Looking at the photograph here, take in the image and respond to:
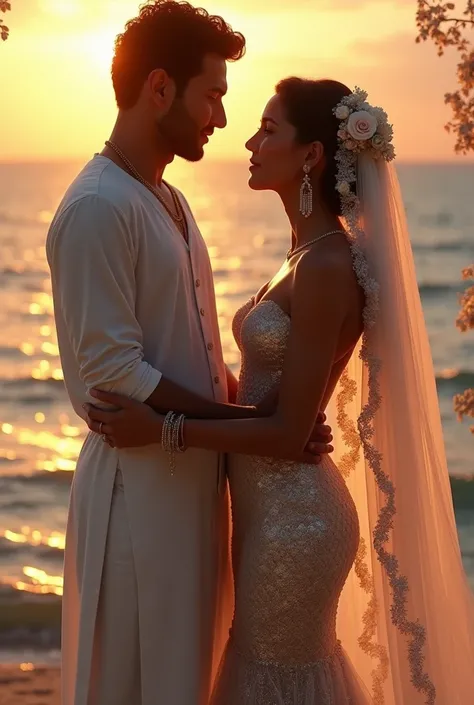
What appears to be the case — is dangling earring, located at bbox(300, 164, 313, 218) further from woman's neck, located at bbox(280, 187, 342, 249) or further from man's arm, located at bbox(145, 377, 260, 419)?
man's arm, located at bbox(145, 377, 260, 419)

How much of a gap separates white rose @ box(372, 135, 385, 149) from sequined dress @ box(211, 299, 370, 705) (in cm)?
63

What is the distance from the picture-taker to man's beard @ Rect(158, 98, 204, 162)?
3.66 m

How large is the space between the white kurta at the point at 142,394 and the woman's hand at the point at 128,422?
0.14 ft

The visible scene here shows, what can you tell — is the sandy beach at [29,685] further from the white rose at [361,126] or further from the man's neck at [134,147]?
the white rose at [361,126]

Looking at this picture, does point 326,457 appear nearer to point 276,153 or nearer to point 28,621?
point 276,153

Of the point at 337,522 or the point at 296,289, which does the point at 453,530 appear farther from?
the point at 296,289

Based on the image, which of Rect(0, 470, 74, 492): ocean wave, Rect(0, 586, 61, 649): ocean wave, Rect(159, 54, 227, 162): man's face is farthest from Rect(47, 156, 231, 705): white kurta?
Rect(0, 470, 74, 492): ocean wave

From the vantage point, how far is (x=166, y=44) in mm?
3609

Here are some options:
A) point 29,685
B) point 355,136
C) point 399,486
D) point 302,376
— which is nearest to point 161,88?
point 355,136

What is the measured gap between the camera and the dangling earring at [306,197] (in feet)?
12.3

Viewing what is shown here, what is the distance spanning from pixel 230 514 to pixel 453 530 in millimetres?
791

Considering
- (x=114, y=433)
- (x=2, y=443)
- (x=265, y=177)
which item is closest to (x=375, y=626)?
(x=114, y=433)


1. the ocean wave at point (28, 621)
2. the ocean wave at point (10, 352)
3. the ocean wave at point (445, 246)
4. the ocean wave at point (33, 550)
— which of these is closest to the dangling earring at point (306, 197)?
the ocean wave at point (28, 621)

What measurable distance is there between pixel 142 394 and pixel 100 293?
343 millimetres
